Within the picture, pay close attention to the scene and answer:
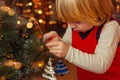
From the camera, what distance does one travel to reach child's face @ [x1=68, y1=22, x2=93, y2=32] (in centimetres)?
102

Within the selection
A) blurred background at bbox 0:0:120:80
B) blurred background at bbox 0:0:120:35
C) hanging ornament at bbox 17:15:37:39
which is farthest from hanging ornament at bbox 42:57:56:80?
blurred background at bbox 0:0:120:35

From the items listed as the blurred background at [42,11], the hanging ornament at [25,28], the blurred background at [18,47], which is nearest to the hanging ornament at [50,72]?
the blurred background at [18,47]

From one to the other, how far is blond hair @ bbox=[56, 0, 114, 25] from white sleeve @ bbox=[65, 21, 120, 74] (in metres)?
0.06

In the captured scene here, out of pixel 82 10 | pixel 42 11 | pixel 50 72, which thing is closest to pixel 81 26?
pixel 82 10

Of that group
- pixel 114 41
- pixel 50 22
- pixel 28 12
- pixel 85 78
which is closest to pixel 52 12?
pixel 50 22

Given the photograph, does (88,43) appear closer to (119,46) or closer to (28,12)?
(119,46)

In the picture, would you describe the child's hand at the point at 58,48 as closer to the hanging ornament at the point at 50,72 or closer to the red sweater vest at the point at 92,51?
the hanging ornament at the point at 50,72

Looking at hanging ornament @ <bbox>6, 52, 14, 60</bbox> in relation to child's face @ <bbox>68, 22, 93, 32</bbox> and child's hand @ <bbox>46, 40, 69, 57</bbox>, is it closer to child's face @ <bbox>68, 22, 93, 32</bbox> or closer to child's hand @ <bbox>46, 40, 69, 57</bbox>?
child's hand @ <bbox>46, 40, 69, 57</bbox>

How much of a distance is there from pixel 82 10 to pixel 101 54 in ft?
0.58

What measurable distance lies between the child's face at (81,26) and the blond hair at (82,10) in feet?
0.09

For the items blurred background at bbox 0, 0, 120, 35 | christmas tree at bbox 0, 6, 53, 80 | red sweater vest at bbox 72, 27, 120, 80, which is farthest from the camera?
blurred background at bbox 0, 0, 120, 35

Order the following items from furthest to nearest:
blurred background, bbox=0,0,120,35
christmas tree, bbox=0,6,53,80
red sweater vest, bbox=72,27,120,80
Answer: blurred background, bbox=0,0,120,35 → red sweater vest, bbox=72,27,120,80 → christmas tree, bbox=0,6,53,80

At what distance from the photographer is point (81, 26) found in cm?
104

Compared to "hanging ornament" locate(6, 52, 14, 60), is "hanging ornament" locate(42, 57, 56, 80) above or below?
below
